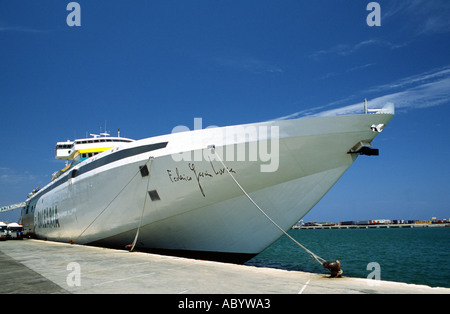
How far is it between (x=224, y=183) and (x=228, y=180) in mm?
173

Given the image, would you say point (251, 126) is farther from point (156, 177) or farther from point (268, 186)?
point (156, 177)

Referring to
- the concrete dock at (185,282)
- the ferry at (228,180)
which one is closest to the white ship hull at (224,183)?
the ferry at (228,180)

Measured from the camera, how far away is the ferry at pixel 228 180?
937cm

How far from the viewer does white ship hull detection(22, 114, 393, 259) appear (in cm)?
938

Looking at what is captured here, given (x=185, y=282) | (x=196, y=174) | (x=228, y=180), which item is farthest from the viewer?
→ (x=196, y=174)

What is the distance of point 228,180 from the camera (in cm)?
991

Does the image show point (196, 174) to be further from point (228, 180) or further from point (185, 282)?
point (185, 282)

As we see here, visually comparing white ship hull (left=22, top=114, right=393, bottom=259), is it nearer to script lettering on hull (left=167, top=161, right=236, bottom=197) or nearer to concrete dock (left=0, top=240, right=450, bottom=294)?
script lettering on hull (left=167, top=161, right=236, bottom=197)

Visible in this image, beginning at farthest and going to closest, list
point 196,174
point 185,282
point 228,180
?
point 196,174 < point 228,180 < point 185,282

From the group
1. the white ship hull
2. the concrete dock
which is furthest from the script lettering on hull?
the concrete dock

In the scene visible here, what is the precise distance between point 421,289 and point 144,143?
9.45m

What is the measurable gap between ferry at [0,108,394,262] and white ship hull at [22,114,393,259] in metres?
0.03

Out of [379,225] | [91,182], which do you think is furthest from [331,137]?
[379,225]

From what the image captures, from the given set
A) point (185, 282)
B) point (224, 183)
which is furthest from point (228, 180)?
point (185, 282)
